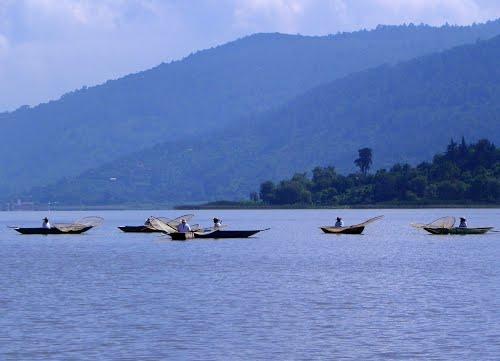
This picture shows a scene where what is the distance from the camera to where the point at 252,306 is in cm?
6034

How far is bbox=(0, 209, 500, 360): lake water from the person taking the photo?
4678cm

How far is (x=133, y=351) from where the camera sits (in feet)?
152

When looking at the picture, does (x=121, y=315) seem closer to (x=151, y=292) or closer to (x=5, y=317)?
(x=5, y=317)

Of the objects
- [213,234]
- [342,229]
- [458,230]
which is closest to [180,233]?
[213,234]

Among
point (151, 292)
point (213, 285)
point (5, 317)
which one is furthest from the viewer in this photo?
point (213, 285)

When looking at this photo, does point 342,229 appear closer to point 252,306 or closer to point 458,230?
point 458,230

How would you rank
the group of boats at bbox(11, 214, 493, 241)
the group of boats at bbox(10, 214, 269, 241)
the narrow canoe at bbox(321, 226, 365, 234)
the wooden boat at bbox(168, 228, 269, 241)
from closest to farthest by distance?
1. the wooden boat at bbox(168, 228, 269, 241)
2. the group of boats at bbox(10, 214, 269, 241)
3. the group of boats at bbox(11, 214, 493, 241)
4. the narrow canoe at bbox(321, 226, 365, 234)

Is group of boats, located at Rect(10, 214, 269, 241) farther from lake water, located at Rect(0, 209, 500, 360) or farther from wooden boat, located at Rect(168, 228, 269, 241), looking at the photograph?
lake water, located at Rect(0, 209, 500, 360)

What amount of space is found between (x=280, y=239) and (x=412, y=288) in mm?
76521

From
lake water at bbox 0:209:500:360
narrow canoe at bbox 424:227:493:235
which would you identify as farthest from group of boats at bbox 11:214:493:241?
lake water at bbox 0:209:500:360

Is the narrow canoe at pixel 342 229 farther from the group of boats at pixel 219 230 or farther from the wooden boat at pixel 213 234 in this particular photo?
the wooden boat at pixel 213 234

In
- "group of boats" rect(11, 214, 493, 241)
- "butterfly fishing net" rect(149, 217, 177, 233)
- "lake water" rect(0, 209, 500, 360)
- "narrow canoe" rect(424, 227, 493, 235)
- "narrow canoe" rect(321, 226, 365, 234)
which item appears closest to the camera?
"lake water" rect(0, 209, 500, 360)

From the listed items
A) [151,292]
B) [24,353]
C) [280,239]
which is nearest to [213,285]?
[151,292]

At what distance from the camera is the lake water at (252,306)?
46.8m
